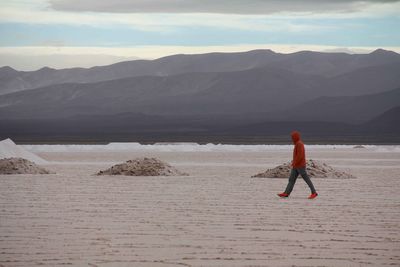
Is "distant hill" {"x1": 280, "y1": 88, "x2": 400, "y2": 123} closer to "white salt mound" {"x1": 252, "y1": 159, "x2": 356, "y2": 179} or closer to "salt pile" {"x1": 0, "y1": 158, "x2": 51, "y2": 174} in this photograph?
"salt pile" {"x1": 0, "y1": 158, "x2": 51, "y2": 174}

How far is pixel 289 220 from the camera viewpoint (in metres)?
12.1

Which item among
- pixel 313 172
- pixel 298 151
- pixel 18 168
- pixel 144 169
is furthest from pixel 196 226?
pixel 18 168

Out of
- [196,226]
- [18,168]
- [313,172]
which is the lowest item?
[196,226]

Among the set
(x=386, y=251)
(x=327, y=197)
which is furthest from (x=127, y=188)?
(x=386, y=251)

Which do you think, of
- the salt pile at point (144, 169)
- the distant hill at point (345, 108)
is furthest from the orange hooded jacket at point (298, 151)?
the distant hill at point (345, 108)

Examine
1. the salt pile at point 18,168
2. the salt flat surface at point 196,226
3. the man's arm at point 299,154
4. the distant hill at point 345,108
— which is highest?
the distant hill at point 345,108

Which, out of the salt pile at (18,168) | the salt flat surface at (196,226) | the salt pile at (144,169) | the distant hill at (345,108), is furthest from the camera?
the distant hill at (345,108)

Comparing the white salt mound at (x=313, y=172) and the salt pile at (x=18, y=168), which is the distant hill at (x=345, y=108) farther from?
the white salt mound at (x=313, y=172)

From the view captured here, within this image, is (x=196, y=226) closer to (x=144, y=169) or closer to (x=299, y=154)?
(x=299, y=154)

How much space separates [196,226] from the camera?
36.9 ft

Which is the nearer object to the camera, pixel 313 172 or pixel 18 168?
pixel 313 172

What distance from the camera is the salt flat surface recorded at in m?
8.62

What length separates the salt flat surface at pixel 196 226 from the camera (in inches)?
339

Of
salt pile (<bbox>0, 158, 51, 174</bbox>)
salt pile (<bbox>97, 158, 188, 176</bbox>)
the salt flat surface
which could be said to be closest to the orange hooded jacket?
the salt flat surface
